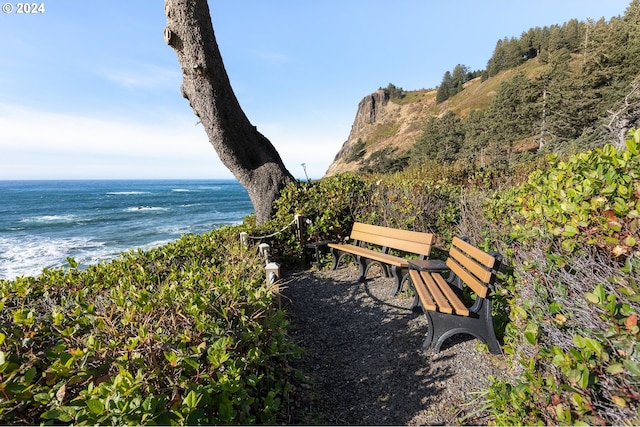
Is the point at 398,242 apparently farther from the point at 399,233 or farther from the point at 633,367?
the point at 633,367

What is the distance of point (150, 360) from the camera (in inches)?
69.0

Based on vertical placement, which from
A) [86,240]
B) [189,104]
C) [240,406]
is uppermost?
[189,104]

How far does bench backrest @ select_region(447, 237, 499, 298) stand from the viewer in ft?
9.47

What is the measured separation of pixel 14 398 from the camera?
136cm

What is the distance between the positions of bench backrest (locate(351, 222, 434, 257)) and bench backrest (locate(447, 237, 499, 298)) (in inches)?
25.8

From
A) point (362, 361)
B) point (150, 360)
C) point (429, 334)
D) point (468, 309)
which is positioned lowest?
point (362, 361)

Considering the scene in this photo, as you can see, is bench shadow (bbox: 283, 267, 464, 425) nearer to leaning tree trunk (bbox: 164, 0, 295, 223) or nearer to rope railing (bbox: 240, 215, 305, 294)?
rope railing (bbox: 240, 215, 305, 294)

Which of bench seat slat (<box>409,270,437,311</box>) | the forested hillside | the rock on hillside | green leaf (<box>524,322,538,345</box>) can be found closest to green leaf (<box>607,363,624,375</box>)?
green leaf (<box>524,322,538,345</box>)

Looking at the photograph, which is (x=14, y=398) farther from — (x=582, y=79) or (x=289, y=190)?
(x=582, y=79)

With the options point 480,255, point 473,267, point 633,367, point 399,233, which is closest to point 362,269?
point 399,233

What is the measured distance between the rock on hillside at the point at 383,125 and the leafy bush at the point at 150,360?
6833 centimetres

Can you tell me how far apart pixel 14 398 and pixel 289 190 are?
6.14 meters

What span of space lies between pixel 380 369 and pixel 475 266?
57.9 inches

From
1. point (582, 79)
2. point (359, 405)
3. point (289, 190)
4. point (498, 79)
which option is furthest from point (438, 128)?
point (359, 405)
